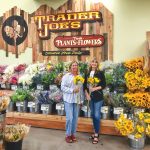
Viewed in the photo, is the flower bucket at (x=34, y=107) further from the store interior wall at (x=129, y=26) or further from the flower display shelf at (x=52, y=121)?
the store interior wall at (x=129, y=26)

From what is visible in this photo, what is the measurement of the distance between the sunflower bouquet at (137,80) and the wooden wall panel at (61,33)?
3.59 feet

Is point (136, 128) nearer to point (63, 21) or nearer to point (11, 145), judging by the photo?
point (11, 145)

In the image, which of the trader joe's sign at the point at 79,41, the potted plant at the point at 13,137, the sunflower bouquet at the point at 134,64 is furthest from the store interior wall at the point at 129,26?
the potted plant at the point at 13,137

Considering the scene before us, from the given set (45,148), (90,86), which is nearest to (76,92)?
(90,86)

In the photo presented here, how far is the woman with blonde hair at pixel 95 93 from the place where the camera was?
493cm

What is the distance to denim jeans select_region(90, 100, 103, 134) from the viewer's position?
5.00 meters

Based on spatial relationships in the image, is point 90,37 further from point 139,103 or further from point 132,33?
point 139,103

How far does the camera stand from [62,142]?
5.08 metres

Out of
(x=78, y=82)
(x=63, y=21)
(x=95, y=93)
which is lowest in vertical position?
(x=95, y=93)

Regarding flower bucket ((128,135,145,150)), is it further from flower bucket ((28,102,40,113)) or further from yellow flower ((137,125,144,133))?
flower bucket ((28,102,40,113))

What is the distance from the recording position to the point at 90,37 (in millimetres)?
6273

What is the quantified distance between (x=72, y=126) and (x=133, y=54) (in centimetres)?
198

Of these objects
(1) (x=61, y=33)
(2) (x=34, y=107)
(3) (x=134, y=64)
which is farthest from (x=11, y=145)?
(1) (x=61, y=33)

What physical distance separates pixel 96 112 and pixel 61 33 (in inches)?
89.2
